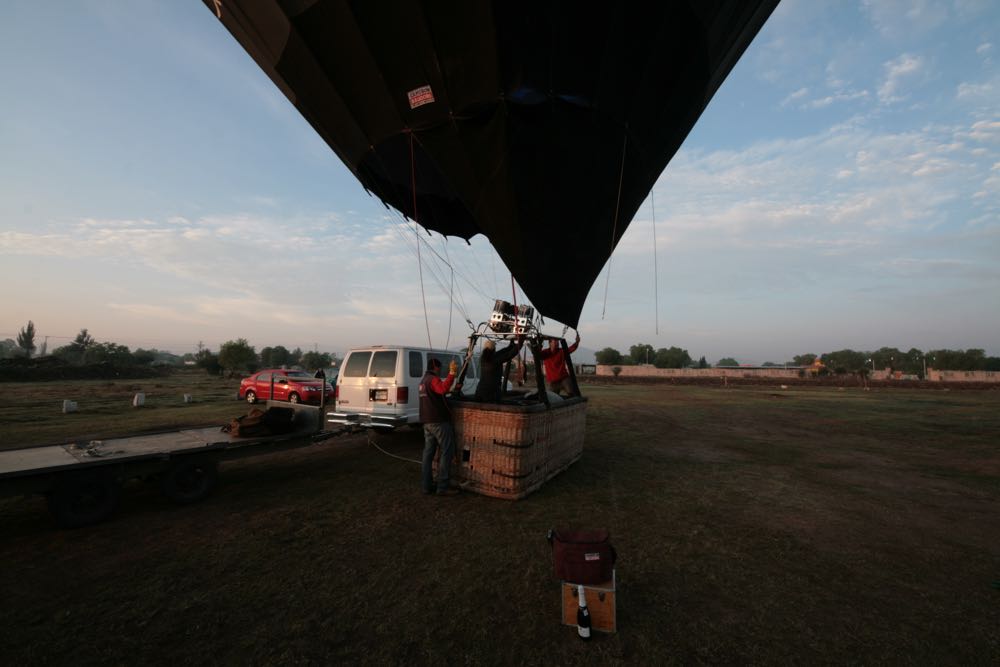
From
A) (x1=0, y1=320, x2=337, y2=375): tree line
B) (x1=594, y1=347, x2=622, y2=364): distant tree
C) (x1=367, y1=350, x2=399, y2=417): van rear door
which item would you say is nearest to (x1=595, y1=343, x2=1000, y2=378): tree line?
(x1=594, y1=347, x2=622, y2=364): distant tree

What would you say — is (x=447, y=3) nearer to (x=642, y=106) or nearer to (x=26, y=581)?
(x=642, y=106)

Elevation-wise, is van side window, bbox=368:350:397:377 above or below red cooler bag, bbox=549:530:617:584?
above

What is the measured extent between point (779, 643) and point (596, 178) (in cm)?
597

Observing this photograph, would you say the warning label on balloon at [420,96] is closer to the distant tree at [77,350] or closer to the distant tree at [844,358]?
the distant tree at [77,350]

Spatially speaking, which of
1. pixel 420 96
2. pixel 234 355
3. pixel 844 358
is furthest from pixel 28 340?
pixel 844 358

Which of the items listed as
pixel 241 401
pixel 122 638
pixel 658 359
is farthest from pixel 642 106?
pixel 658 359

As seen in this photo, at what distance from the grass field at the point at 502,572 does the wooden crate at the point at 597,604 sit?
0.33ft

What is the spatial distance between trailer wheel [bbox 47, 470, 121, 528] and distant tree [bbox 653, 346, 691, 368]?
12205 cm

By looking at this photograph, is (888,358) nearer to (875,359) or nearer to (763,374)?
(875,359)

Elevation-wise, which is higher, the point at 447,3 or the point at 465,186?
the point at 447,3

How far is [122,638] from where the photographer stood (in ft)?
9.18

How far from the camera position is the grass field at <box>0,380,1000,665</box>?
2770mm

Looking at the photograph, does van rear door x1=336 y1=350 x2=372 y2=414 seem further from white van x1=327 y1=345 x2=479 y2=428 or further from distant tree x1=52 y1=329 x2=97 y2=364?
distant tree x1=52 y1=329 x2=97 y2=364

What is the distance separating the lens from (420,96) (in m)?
6.07
